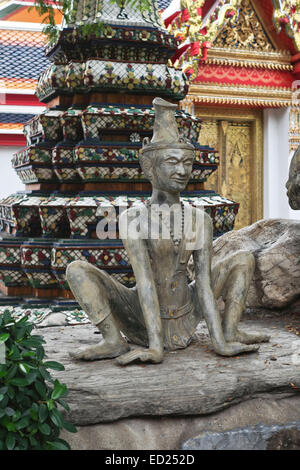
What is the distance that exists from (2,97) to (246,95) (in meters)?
3.77

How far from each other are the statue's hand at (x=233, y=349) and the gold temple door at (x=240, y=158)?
23.3 feet

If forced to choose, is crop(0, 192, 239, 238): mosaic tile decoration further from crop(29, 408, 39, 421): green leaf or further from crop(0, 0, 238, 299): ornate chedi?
crop(29, 408, 39, 421): green leaf

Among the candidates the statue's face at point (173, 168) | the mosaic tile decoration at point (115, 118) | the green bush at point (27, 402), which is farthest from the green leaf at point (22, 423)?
the mosaic tile decoration at point (115, 118)

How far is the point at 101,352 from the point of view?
2.78m

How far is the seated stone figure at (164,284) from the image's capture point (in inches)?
109

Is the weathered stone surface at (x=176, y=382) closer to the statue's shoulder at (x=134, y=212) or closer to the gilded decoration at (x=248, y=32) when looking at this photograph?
the statue's shoulder at (x=134, y=212)

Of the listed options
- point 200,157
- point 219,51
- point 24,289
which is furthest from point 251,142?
point 24,289

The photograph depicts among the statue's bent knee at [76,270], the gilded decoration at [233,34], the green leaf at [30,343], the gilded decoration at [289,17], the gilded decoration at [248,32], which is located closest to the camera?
the green leaf at [30,343]

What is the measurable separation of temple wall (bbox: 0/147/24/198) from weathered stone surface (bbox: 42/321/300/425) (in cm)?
594

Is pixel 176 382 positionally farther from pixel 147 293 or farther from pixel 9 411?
pixel 9 411

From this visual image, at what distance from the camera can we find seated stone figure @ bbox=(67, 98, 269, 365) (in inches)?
109

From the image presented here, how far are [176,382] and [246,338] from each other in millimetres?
655

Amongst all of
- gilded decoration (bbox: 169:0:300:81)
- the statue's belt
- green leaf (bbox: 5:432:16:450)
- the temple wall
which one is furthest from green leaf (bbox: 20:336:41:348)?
gilded decoration (bbox: 169:0:300:81)
